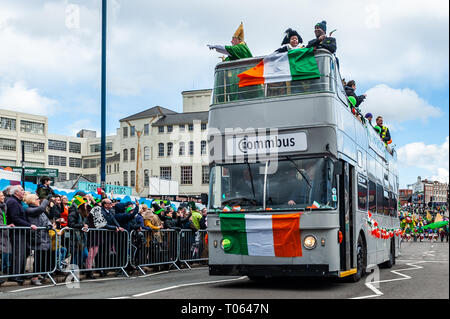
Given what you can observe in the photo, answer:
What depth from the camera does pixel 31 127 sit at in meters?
105

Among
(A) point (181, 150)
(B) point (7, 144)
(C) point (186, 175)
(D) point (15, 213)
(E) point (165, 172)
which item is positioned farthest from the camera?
(B) point (7, 144)

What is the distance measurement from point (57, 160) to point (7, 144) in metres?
22.0

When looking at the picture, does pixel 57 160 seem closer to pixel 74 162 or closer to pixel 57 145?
pixel 57 145

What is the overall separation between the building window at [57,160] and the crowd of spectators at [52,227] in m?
111

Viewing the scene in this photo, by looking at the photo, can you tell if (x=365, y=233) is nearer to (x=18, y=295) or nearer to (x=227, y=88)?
(x=227, y=88)

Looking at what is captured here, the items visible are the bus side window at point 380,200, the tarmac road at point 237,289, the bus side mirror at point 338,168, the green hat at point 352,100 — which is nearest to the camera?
the tarmac road at point 237,289

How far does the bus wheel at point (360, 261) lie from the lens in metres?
11.4

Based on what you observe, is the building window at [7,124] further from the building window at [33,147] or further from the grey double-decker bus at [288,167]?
the grey double-decker bus at [288,167]

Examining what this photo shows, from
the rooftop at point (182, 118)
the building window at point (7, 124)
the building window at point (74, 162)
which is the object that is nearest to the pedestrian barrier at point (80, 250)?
the rooftop at point (182, 118)

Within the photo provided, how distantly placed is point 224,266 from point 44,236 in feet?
13.3

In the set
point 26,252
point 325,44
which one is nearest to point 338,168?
point 325,44

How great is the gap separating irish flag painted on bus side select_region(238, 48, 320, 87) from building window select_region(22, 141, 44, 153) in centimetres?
9870

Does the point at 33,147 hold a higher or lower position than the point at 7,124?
lower

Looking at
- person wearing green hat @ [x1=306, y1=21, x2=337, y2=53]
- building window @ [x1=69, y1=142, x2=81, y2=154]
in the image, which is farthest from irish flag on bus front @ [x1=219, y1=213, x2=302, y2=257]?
building window @ [x1=69, y1=142, x2=81, y2=154]
